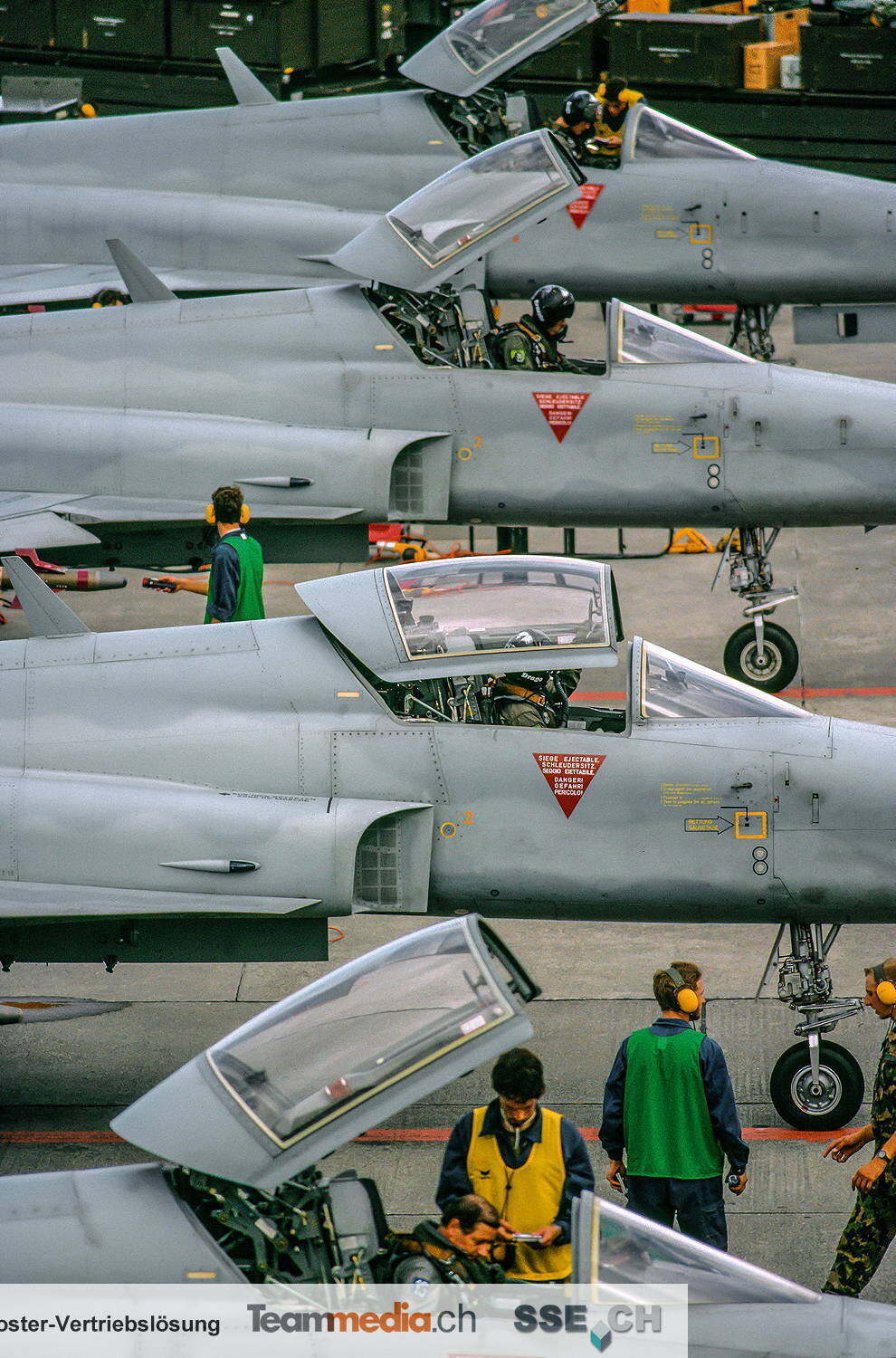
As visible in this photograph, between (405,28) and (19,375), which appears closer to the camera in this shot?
(19,375)

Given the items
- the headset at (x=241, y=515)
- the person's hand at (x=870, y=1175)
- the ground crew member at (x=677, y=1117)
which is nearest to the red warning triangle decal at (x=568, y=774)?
the ground crew member at (x=677, y=1117)

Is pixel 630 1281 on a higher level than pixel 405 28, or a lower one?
lower

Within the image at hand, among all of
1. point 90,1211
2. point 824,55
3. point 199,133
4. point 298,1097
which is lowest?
point 90,1211

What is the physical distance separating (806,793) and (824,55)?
19.7 metres

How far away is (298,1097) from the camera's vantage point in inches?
220

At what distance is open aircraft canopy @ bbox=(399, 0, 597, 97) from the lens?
52.6 ft

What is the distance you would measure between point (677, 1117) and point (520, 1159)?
1130 mm

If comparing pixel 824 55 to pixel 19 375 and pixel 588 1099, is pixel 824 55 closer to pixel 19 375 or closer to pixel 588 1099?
pixel 19 375

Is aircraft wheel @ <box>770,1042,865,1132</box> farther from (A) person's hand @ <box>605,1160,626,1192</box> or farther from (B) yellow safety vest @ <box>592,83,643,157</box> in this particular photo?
(B) yellow safety vest @ <box>592,83,643,157</box>

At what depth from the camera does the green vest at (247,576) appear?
11.3m

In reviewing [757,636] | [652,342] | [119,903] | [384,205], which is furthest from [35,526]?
[384,205]

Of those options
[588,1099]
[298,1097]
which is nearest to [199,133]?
[588,1099]

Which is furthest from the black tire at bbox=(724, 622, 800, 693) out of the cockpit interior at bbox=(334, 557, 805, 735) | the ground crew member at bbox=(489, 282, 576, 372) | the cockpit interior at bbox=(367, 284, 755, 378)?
the cockpit interior at bbox=(334, 557, 805, 735)

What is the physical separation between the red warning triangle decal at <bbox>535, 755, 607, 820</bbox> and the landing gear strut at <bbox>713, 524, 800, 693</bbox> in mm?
5891
